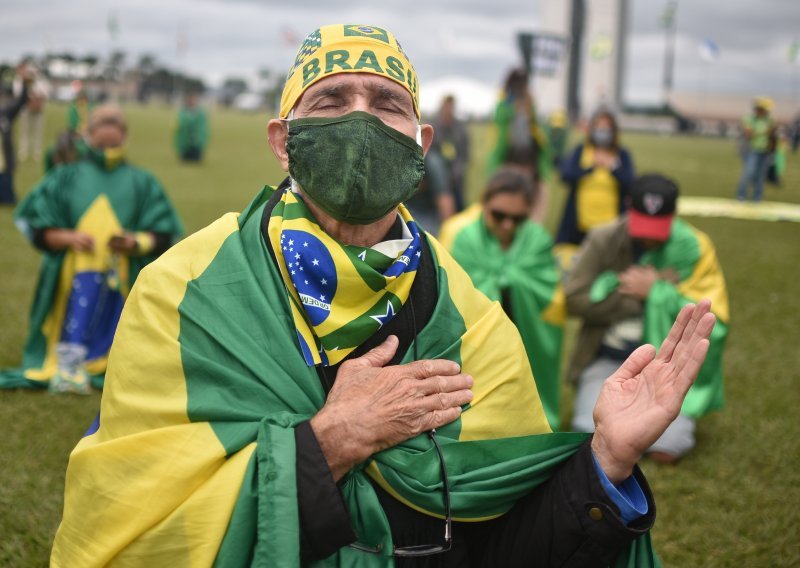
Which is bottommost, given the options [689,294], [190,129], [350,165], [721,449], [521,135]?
[190,129]

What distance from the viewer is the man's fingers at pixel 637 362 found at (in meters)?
1.99

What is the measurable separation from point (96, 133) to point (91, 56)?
81302 mm

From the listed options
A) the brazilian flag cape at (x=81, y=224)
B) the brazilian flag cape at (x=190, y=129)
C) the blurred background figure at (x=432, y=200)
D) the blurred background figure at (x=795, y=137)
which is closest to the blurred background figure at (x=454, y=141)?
the blurred background figure at (x=432, y=200)

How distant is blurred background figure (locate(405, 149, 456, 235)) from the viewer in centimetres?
725

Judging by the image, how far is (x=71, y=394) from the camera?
5.95 meters

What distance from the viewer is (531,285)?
5398mm

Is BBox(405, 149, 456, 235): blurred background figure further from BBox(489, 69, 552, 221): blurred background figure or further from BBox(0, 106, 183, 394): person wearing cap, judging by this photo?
BBox(0, 106, 183, 394): person wearing cap

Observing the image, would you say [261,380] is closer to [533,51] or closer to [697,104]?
[533,51]

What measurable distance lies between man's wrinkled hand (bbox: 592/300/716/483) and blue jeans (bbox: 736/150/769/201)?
700 inches

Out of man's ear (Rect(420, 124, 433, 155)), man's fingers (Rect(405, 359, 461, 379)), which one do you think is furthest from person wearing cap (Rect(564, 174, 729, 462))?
man's fingers (Rect(405, 359, 461, 379))

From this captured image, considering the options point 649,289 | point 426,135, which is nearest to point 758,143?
point 649,289

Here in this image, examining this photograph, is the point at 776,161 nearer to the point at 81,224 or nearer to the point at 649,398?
the point at 81,224

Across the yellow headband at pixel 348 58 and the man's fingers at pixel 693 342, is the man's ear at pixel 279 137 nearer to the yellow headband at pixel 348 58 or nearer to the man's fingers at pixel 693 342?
the yellow headband at pixel 348 58

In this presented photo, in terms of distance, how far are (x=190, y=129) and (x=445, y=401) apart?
2412 centimetres
